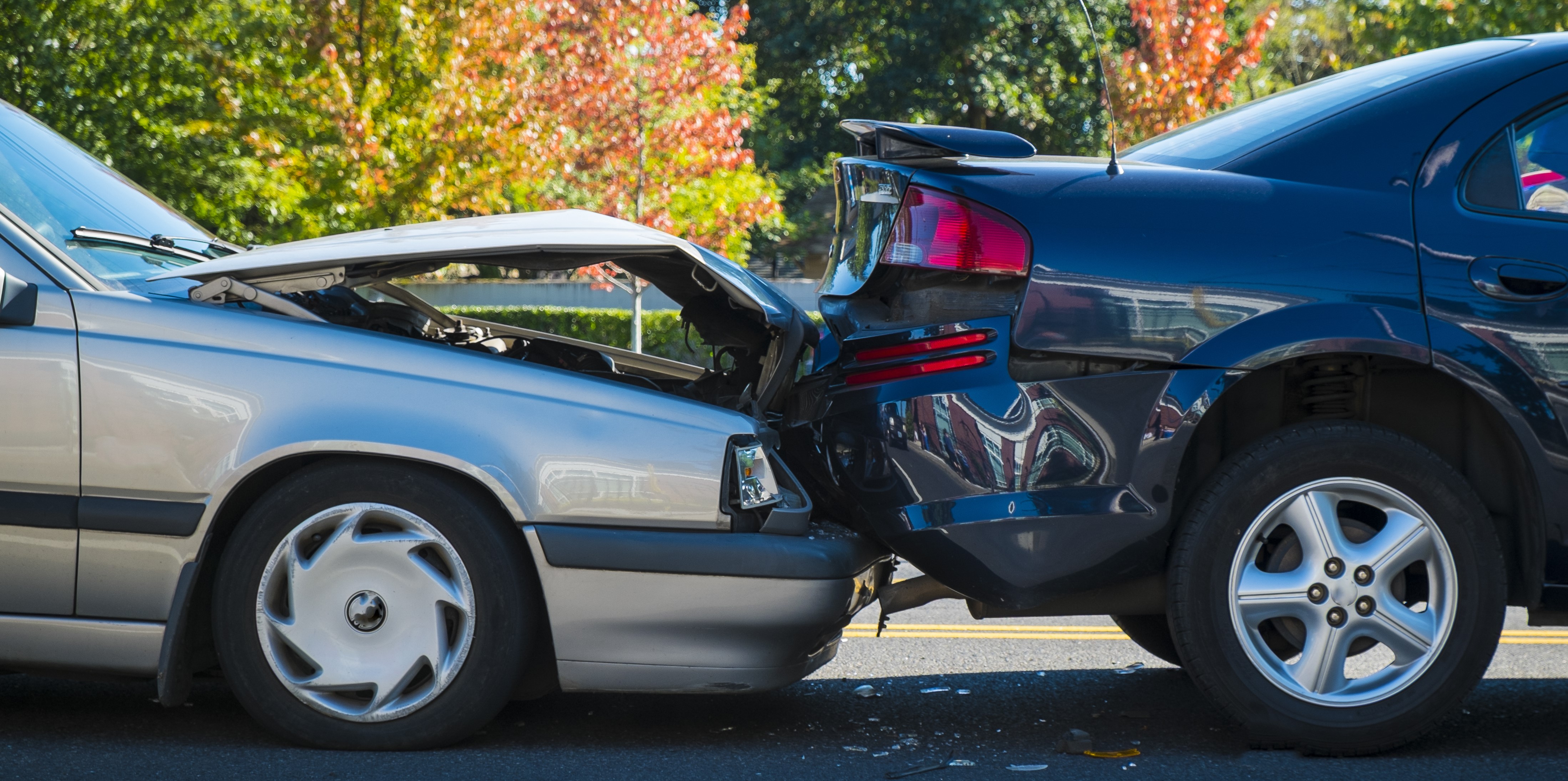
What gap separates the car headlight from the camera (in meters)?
3.06

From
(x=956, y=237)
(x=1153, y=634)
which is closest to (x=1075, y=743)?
(x=1153, y=634)

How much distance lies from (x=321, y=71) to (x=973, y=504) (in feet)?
34.7

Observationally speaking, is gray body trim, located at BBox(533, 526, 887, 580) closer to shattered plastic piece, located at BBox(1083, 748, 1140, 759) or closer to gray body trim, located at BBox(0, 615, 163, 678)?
shattered plastic piece, located at BBox(1083, 748, 1140, 759)

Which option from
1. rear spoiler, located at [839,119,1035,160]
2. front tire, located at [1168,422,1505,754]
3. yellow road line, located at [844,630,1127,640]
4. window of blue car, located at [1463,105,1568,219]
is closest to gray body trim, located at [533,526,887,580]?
front tire, located at [1168,422,1505,754]

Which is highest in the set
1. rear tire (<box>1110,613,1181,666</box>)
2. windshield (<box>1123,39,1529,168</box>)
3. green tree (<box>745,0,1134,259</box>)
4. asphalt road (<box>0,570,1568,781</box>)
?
green tree (<box>745,0,1134,259</box>)

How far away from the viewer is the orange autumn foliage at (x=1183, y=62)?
15.3 meters

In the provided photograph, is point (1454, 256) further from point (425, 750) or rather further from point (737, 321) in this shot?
point (425, 750)

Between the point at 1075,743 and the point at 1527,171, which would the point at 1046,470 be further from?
the point at 1527,171

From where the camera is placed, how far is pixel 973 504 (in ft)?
9.94

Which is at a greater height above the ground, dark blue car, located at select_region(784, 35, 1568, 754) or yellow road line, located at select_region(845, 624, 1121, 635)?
dark blue car, located at select_region(784, 35, 1568, 754)

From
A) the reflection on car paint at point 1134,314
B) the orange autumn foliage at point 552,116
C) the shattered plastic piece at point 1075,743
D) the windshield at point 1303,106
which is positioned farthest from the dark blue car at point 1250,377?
the orange autumn foliage at point 552,116

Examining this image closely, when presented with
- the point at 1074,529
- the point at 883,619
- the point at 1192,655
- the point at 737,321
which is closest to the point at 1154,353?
the point at 1074,529

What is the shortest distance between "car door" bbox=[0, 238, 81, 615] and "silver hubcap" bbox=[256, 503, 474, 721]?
0.48 m

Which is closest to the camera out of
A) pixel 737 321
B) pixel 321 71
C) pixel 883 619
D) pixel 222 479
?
pixel 222 479
